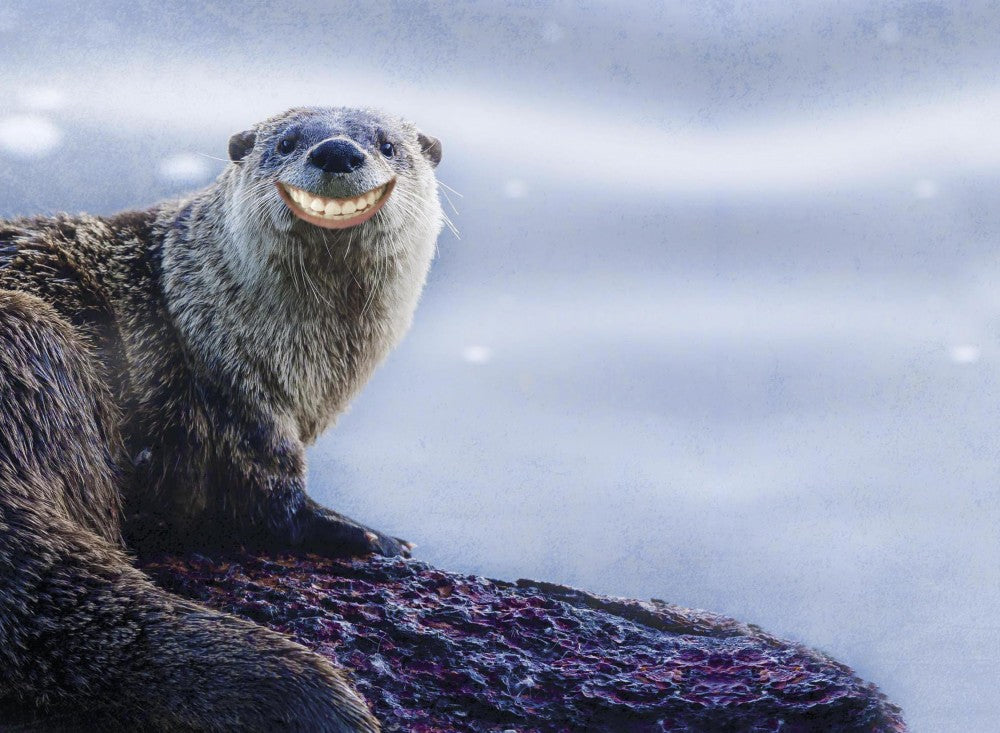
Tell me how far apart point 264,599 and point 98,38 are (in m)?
1.45

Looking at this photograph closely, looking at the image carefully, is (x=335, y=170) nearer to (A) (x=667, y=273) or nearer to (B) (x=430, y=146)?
(B) (x=430, y=146)

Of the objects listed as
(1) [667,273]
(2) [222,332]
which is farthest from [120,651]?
(1) [667,273]

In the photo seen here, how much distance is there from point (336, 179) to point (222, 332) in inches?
18.8

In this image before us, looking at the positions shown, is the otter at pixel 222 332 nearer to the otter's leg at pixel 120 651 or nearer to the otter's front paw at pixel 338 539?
the otter's front paw at pixel 338 539

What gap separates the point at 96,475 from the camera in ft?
5.71

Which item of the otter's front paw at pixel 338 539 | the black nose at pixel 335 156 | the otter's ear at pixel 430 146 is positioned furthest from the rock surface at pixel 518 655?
the otter's ear at pixel 430 146

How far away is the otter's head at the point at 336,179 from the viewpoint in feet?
6.35

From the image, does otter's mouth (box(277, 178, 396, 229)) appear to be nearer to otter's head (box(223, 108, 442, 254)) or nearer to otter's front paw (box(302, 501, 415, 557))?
otter's head (box(223, 108, 442, 254))

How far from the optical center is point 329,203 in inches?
78.5

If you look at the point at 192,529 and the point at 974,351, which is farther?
the point at 974,351

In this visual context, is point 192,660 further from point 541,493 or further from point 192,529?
point 541,493

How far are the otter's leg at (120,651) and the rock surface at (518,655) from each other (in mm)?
311

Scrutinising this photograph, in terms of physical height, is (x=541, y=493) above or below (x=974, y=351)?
below

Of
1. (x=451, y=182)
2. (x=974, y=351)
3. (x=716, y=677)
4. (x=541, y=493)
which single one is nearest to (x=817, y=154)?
(x=974, y=351)
